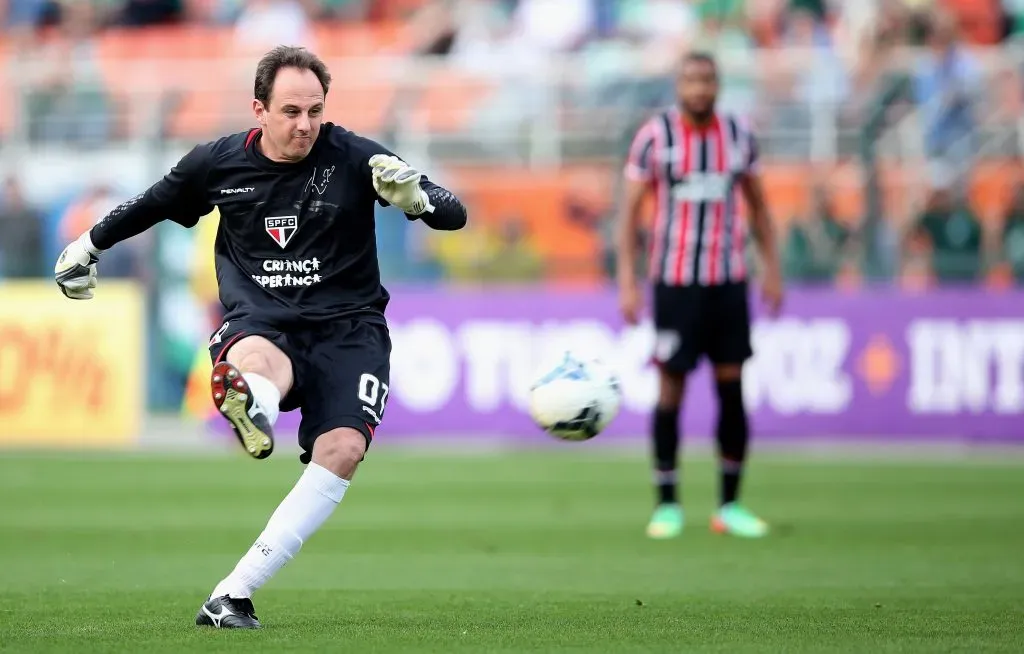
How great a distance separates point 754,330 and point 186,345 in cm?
612

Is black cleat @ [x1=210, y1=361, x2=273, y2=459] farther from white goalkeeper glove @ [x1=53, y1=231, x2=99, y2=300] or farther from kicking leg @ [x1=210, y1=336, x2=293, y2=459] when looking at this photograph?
white goalkeeper glove @ [x1=53, y1=231, x2=99, y2=300]

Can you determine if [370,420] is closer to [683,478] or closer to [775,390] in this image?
[683,478]

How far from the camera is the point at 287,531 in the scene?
608 cm

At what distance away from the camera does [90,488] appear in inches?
516

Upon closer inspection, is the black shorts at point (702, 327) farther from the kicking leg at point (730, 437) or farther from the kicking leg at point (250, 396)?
the kicking leg at point (250, 396)

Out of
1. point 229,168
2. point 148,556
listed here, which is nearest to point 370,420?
point 229,168

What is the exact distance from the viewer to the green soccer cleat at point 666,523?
995cm

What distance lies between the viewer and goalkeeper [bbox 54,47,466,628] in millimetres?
6137

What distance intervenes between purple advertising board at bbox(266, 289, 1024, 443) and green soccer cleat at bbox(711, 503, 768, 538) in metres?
6.81

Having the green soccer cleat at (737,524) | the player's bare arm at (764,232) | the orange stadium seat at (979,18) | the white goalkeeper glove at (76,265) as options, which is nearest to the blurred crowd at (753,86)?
the orange stadium seat at (979,18)

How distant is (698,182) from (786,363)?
727 cm

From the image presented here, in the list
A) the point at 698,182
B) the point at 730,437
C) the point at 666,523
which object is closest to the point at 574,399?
the point at 666,523

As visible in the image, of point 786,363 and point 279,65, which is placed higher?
point 279,65

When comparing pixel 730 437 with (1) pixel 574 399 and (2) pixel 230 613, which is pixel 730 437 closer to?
(1) pixel 574 399
